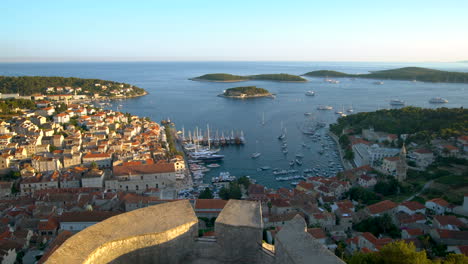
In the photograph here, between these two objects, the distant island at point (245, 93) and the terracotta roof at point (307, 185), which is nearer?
the terracotta roof at point (307, 185)

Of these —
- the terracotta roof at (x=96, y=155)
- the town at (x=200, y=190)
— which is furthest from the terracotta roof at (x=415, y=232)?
the terracotta roof at (x=96, y=155)

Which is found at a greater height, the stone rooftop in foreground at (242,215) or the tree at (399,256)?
the stone rooftop in foreground at (242,215)

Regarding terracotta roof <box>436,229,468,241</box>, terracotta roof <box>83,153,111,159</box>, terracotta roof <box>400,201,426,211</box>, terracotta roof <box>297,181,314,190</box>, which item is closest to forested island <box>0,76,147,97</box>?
terracotta roof <box>83,153,111,159</box>

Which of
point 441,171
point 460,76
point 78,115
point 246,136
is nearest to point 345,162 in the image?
point 441,171

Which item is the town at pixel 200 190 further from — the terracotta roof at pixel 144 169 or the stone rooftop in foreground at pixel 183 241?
the stone rooftop in foreground at pixel 183 241

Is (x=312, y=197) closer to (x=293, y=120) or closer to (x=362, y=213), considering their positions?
(x=362, y=213)

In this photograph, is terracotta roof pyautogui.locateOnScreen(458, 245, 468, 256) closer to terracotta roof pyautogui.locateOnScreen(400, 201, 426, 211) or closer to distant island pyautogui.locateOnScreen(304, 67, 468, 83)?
terracotta roof pyautogui.locateOnScreen(400, 201, 426, 211)
